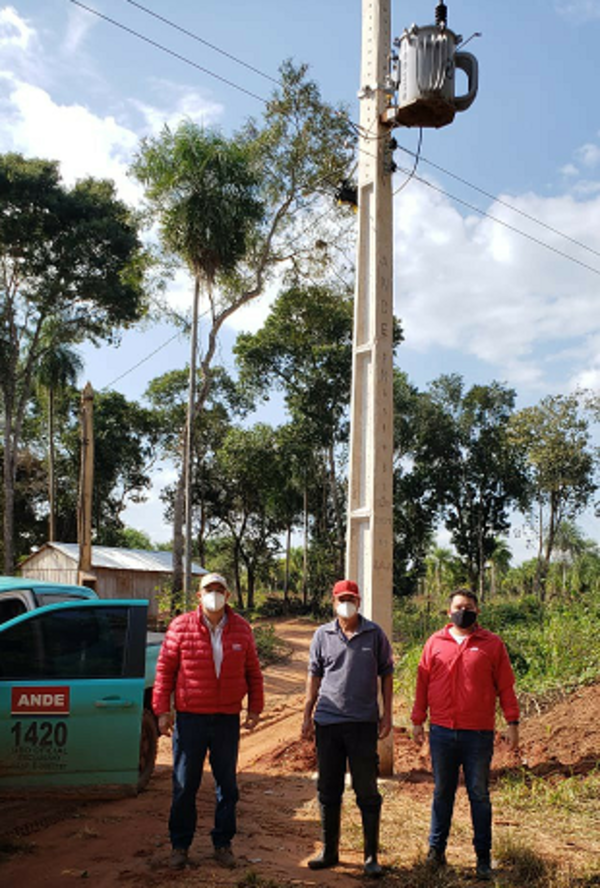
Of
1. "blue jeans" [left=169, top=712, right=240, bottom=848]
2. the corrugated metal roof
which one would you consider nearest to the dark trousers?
"blue jeans" [left=169, top=712, right=240, bottom=848]

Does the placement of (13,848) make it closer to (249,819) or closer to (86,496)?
(249,819)

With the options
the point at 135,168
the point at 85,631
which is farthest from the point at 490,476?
the point at 85,631

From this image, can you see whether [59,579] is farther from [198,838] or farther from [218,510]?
[198,838]

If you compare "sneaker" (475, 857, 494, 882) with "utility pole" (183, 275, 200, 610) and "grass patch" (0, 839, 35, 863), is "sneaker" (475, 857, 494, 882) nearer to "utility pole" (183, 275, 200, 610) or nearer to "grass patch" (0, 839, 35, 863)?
"grass patch" (0, 839, 35, 863)

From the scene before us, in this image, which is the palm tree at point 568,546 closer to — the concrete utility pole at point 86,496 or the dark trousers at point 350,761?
the concrete utility pole at point 86,496

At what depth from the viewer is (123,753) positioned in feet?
19.7

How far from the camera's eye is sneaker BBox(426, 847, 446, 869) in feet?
16.7

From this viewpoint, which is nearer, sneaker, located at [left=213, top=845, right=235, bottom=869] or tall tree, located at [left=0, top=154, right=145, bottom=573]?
→ sneaker, located at [left=213, top=845, right=235, bottom=869]

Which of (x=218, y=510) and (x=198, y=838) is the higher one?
(x=218, y=510)

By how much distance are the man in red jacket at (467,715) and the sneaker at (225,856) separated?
3.91 ft

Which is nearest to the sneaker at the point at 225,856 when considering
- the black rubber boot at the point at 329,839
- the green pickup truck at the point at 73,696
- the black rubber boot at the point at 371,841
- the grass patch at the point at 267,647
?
the black rubber boot at the point at 329,839

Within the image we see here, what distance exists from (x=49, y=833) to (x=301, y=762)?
313 cm

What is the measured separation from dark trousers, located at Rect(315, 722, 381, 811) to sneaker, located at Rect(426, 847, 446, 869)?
40 centimetres

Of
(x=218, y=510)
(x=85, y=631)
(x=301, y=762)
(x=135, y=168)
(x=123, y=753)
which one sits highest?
(x=135, y=168)
